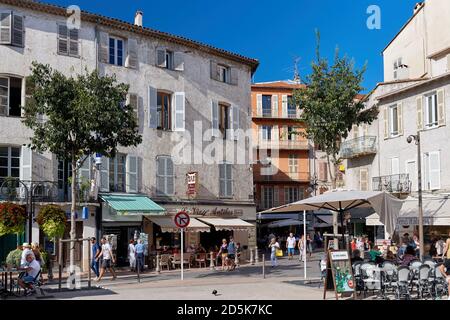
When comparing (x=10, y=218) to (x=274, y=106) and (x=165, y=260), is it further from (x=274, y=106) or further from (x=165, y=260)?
(x=274, y=106)

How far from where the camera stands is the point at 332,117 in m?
24.8

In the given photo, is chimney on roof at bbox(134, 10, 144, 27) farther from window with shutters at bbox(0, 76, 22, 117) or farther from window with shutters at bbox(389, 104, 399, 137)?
window with shutters at bbox(389, 104, 399, 137)

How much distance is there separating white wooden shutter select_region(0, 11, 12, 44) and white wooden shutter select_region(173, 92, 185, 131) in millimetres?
8904

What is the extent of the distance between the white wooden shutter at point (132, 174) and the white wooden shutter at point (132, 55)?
180 inches

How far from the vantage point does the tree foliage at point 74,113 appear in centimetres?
1909

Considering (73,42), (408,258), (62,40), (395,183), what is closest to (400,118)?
(395,183)

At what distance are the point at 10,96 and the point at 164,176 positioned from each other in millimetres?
8455

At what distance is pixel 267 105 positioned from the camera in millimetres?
57688

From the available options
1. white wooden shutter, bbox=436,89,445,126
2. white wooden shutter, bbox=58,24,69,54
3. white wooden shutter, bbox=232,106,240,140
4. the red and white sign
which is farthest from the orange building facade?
the red and white sign

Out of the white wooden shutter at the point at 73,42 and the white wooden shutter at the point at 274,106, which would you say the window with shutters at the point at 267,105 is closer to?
the white wooden shutter at the point at 274,106
